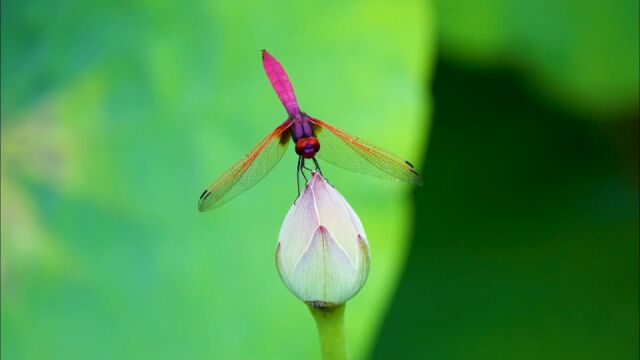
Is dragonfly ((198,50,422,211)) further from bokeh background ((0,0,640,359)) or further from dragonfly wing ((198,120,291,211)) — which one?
bokeh background ((0,0,640,359))

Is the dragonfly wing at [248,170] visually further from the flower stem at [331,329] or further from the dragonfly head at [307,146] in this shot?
the flower stem at [331,329]

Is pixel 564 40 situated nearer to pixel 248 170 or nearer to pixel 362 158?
pixel 362 158

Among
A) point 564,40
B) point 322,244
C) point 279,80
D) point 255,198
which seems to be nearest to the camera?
point 322,244

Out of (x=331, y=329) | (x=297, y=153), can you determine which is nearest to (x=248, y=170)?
(x=297, y=153)

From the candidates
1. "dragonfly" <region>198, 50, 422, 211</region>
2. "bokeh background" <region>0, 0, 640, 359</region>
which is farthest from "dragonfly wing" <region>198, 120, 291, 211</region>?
"bokeh background" <region>0, 0, 640, 359</region>

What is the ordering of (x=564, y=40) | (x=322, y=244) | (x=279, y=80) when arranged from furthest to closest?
(x=564, y=40)
(x=279, y=80)
(x=322, y=244)

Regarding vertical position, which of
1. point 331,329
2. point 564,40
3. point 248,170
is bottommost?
point 331,329
